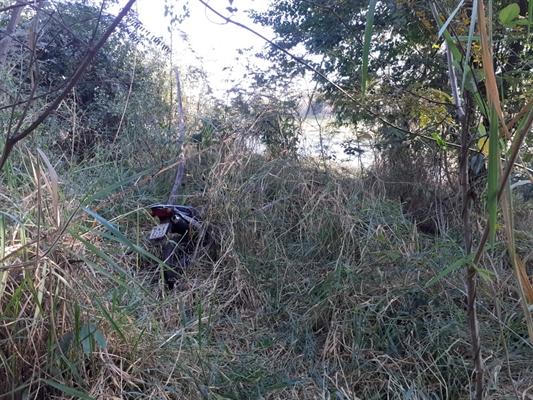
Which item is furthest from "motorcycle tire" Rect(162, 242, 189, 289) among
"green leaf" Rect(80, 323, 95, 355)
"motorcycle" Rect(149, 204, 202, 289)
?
"green leaf" Rect(80, 323, 95, 355)

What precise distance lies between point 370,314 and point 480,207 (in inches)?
60.1

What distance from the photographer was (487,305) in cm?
288

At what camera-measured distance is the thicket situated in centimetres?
181

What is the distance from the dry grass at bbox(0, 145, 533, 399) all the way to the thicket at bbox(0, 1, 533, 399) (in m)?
0.01

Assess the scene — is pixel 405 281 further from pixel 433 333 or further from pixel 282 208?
pixel 282 208

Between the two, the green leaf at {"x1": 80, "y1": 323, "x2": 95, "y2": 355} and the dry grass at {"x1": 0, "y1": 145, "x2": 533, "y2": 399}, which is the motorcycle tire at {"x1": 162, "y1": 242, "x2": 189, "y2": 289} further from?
the green leaf at {"x1": 80, "y1": 323, "x2": 95, "y2": 355}

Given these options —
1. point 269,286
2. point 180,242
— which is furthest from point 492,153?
point 180,242

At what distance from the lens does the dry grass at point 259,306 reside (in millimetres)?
1850

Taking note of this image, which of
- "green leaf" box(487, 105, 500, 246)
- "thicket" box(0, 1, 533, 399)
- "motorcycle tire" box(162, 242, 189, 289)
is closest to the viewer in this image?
"green leaf" box(487, 105, 500, 246)

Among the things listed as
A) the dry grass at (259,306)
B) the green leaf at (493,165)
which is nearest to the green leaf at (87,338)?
the dry grass at (259,306)

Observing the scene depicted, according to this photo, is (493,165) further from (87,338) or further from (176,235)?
(176,235)

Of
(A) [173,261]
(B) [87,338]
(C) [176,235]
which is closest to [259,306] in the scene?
(A) [173,261]

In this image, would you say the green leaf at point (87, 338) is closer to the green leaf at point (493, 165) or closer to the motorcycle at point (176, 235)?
the motorcycle at point (176, 235)

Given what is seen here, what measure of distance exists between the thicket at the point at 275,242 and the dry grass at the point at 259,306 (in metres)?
0.01
